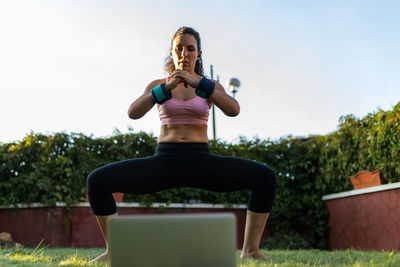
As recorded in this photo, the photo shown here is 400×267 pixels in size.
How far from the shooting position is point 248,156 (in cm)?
→ 796

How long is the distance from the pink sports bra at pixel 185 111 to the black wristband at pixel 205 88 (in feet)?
0.79

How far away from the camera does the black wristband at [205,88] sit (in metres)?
2.78

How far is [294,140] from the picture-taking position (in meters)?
8.16

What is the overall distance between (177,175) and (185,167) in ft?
0.27

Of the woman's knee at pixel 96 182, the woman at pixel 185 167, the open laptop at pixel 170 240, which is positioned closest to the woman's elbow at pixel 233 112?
the woman at pixel 185 167

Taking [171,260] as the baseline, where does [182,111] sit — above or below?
above

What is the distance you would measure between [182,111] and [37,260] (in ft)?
5.00

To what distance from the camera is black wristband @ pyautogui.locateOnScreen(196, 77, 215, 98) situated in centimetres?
278

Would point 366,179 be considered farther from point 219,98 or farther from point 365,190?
point 219,98

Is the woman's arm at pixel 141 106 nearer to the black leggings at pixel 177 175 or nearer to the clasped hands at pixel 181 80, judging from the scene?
the clasped hands at pixel 181 80

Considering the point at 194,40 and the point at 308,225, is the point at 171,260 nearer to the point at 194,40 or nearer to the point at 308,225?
the point at 194,40

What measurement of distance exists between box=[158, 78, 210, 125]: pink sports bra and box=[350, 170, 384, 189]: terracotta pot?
3.96 metres

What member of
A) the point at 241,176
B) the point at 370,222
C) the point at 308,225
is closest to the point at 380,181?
the point at 370,222

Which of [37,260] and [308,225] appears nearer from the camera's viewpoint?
[37,260]
